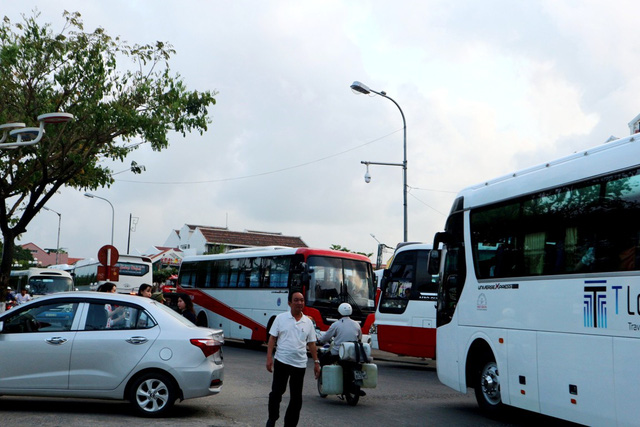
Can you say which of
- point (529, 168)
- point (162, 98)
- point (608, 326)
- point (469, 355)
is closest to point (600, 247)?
point (608, 326)

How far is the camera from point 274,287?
24.0m

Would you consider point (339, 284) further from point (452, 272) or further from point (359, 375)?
point (452, 272)

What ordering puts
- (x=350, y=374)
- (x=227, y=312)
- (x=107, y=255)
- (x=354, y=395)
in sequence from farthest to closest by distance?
(x=227, y=312) → (x=107, y=255) → (x=350, y=374) → (x=354, y=395)

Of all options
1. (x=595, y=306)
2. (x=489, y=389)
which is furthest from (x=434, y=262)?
(x=595, y=306)

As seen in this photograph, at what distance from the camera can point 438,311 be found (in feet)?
41.8

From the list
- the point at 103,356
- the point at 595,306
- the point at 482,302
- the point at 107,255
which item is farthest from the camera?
the point at 107,255

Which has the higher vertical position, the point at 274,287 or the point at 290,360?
the point at 274,287

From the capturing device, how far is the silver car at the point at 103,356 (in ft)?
33.1

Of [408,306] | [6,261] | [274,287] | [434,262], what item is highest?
[6,261]

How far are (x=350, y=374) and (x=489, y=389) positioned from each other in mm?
2402

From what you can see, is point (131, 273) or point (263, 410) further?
point (131, 273)

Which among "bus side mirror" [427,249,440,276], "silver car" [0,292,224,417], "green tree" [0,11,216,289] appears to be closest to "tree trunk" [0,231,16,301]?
"green tree" [0,11,216,289]

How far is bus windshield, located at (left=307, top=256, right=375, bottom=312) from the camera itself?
2234 cm

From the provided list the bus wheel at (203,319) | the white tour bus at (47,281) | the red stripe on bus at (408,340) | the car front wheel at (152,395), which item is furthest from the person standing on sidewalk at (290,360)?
the white tour bus at (47,281)
